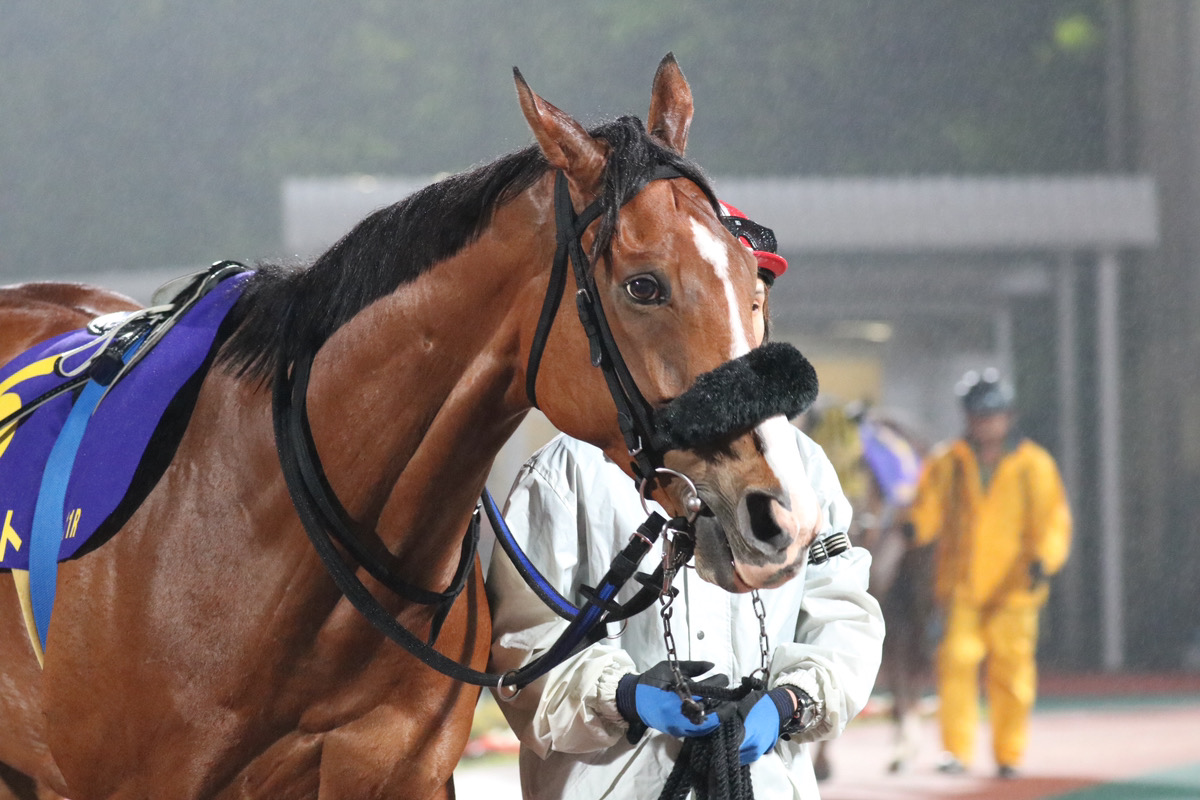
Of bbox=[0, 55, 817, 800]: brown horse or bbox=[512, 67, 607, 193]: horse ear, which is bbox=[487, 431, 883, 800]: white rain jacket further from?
bbox=[512, 67, 607, 193]: horse ear

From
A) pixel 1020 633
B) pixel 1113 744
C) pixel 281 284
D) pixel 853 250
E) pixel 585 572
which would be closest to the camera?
pixel 281 284

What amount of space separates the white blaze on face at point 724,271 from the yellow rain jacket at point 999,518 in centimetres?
468

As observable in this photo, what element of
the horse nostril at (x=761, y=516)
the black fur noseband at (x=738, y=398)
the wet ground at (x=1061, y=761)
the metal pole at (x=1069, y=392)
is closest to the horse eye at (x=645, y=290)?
the black fur noseband at (x=738, y=398)

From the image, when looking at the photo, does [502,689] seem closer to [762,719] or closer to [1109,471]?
[762,719]

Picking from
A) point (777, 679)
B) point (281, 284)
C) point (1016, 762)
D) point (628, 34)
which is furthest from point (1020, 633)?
point (628, 34)

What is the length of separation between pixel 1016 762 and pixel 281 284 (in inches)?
199

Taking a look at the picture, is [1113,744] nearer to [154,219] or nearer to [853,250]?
[853,250]

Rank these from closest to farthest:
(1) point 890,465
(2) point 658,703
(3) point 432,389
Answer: (3) point 432,389 → (2) point 658,703 → (1) point 890,465

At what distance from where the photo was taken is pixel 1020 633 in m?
5.46

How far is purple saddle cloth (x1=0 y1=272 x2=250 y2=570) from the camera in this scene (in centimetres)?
148

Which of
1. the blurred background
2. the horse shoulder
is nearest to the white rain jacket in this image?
the horse shoulder

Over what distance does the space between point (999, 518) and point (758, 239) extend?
176 inches

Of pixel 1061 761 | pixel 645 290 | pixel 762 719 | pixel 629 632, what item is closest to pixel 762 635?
pixel 762 719

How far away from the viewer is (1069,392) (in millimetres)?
8180
